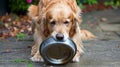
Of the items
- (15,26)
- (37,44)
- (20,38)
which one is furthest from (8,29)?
(37,44)

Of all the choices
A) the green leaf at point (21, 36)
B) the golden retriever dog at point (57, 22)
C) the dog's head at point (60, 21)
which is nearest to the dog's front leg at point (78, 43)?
the golden retriever dog at point (57, 22)

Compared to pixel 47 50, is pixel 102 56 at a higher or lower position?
lower

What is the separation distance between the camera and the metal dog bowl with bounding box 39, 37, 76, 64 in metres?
5.41

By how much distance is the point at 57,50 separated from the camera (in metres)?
5.57

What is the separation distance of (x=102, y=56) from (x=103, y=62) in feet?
A: 1.22

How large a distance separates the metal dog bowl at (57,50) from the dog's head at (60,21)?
0.29ft

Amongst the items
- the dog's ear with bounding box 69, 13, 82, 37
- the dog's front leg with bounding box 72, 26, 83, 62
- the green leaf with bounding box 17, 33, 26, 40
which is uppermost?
the dog's ear with bounding box 69, 13, 82, 37

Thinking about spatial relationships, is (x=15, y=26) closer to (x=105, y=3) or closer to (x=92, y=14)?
(x=92, y=14)

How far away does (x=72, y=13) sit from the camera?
19.0 feet

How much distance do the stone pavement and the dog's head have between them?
1.64ft

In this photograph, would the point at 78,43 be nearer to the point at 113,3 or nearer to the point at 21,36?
the point at 21,36

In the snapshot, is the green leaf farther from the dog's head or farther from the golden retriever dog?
the dog's head

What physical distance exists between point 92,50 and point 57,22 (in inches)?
49.5

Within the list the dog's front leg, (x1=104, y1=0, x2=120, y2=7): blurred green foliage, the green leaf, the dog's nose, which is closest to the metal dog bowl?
the dog's nose
